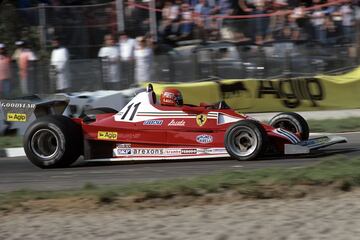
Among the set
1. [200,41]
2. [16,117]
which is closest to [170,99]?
[16,117]

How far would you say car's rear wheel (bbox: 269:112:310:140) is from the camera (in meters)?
11.1

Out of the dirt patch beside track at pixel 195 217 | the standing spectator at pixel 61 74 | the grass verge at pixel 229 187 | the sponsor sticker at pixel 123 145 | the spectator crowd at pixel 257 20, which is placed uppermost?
the spectator crowd at pixel 257 20

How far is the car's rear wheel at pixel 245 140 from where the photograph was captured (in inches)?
401

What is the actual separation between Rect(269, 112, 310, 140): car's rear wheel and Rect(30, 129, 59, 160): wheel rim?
334 centimetres

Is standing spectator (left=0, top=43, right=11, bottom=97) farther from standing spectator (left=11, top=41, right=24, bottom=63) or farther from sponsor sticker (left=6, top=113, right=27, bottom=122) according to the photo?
sponsor sticker (left=6, top=113, right=27, bottom=122)

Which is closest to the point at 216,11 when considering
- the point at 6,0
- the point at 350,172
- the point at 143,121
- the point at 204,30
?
the point at 204,30

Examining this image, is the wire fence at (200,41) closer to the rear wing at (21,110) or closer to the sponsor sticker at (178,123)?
the rear wing at (21,110)

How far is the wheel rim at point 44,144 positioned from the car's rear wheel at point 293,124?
334 centimetres

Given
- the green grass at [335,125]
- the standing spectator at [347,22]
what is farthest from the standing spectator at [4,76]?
the standing spectator at [347,22]

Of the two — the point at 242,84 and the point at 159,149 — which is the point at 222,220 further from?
the point at 242,84

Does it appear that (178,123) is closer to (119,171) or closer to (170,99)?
(170,99)

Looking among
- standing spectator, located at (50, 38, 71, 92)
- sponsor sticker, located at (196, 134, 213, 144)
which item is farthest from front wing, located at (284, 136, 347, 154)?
standing spectator, located at (50, 38, 71, 92)

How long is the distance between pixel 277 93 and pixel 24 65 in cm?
586

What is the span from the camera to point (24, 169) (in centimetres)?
1102
